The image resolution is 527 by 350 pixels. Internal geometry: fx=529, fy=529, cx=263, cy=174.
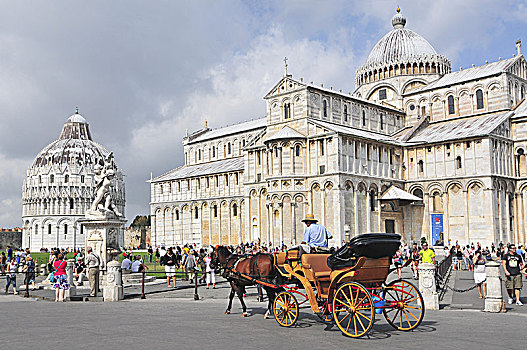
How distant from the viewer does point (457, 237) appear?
46812 mm

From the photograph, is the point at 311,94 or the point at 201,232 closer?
the point at 311,94

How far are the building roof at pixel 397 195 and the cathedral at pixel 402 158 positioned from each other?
12 cm

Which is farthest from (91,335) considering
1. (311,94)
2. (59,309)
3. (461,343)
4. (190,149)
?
(190,149)

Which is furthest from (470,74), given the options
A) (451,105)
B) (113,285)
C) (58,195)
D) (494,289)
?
(58,195)

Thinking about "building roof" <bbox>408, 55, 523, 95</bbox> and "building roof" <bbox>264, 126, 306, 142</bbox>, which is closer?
"building roof" <bbox>264, 126, 306, 142</bbox>

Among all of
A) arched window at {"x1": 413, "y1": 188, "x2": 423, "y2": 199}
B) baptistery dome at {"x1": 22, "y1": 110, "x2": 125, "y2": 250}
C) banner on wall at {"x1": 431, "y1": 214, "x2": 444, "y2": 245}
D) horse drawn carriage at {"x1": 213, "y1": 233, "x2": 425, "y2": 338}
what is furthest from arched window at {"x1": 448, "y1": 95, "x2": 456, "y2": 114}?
baptistery dome at {"x1": 22, "y1": 110, "x2": 125, "y2": 250}

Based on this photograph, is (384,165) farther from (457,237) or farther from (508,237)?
(508,237)

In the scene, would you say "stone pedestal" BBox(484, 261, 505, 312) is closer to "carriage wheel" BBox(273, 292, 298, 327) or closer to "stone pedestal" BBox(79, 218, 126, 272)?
"carriage wheel" BBox(273, 292, 298, 327)

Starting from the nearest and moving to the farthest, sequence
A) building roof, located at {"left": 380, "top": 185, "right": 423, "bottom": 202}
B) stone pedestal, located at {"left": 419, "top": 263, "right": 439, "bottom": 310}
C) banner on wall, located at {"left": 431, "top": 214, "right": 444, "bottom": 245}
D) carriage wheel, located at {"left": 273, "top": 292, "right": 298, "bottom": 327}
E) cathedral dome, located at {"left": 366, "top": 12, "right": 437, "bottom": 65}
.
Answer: carriage wheel, located at {"left": 273, "top": 292, "right": 298, "bottom": 327}, stone pedestal, located at {"left": 419, "top": 263, "right": 439, "bottom": 310}, building roof, located at {"left": 380, "top": 185, "right": 423, "bottom": 202}, banner on wall, located at {"left": 431, "top": 214, "right": 444, "bottom": 245}, cathedral dome, located at {"left": 366, "top": 12, "right": 437, "bottom": 65}

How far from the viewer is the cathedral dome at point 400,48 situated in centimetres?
5991

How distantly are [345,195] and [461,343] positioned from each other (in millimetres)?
34686

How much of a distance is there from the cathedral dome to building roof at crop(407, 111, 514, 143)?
9.87 m

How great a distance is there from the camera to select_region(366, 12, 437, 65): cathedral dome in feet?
197

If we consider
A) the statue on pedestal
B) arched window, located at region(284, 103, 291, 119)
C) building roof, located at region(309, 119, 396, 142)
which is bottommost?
the statue on pedestal
